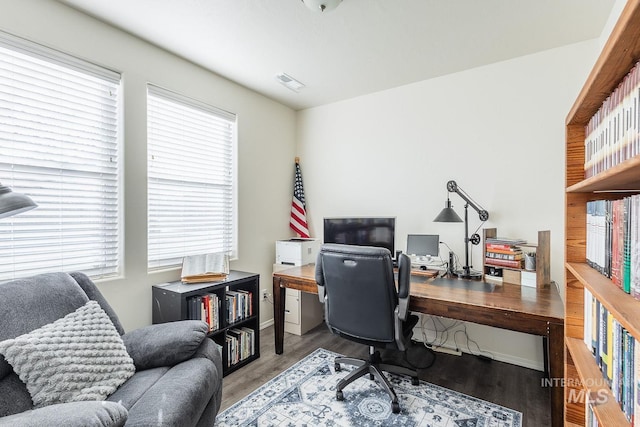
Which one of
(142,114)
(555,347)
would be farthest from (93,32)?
(555,347)

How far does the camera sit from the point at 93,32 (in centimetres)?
204

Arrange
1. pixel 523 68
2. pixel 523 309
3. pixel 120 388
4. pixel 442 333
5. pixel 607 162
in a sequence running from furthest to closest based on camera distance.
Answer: pixel 442 333
pixel 523 68
pixel 523 309
pixel 120 388
pixel 607 162

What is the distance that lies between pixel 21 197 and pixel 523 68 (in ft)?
10.9

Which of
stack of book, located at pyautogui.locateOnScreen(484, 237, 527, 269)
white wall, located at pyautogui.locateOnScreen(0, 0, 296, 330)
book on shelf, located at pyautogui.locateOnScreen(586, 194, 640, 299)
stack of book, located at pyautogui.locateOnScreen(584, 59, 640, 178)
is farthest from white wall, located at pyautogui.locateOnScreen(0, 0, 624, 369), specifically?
book on shelf, located at pyautogui.locateOnScreen(586, 194, 640, 299)

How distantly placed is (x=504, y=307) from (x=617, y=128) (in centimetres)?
123

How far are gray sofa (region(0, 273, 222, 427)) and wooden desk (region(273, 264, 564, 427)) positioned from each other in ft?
3.69

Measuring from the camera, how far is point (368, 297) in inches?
→ 74.8

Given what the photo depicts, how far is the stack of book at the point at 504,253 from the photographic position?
2334 mm

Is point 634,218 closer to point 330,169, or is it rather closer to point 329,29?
point 329,29

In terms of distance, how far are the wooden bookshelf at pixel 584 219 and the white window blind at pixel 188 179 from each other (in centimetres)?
263

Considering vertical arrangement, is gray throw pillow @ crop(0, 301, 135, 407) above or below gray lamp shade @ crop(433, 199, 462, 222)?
below

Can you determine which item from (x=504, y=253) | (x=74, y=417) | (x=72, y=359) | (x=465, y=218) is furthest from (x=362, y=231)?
(x=74, y=417)

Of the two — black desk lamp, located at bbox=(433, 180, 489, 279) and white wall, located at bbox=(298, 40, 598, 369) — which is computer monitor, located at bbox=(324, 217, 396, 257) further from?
black desk lamp, located at bbox=(433, 180, 489, 279)

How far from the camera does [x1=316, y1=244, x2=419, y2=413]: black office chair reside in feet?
6.07
